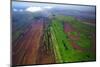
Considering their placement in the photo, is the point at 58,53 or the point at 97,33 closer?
the point at 58,53

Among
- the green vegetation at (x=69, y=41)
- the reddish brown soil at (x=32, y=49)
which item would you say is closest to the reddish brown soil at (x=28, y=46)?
the reddish brown soil at (x=32, y=49)

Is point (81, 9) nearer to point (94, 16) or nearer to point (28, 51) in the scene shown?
point (94, 16)

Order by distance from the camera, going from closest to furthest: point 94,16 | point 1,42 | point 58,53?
point 1,42, point 58,53, point 94,16

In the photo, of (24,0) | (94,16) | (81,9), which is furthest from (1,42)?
(94,16)

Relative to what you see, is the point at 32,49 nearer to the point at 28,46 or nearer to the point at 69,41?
the point at 28,46

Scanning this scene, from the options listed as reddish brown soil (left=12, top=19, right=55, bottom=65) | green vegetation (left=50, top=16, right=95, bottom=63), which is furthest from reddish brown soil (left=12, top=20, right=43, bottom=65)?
green vegetation (left=50, top=16, right=95, bottom=63)

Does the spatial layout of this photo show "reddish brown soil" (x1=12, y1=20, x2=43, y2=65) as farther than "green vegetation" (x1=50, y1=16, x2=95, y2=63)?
No

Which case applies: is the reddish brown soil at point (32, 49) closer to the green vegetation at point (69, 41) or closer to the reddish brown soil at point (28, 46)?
the reddish brown soil at point (28, 46)

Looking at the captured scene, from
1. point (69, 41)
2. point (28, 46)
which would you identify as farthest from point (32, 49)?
point (69, 41)

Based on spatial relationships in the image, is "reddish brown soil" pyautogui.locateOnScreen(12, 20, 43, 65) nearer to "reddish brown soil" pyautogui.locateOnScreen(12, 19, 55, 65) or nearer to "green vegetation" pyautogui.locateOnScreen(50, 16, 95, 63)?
"reddish brown soil" pyautogui.locateOnScreen(12, 19, 55, 65)

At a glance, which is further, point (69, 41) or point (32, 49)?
point (69, 41)

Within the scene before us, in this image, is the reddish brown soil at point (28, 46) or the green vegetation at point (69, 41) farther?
the green vegetation at point (69, 41)
